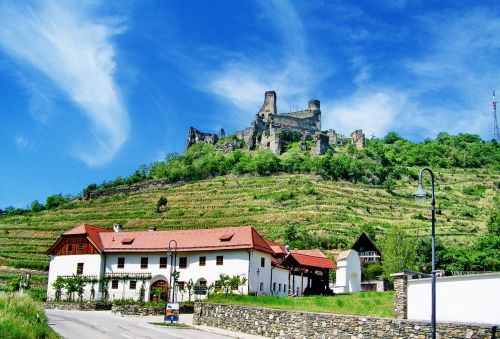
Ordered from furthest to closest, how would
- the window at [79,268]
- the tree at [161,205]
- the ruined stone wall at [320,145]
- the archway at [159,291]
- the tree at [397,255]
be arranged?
the ruined stone wall at [320,145], the tree at [161,205], the tree at [397,255], the window at [79,268], the archway at [159,291]

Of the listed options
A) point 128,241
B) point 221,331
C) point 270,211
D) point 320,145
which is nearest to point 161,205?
point 270,211

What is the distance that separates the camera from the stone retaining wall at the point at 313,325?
1861cm

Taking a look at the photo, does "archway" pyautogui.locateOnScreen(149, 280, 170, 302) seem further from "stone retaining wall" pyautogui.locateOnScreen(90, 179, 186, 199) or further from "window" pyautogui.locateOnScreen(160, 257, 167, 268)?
"stone retaining wall" pyautogui.locateOnScreen(90, 179, 186, 199)

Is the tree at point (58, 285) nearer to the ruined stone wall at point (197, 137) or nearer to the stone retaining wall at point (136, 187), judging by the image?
the stone retaining wall at point (136, 187)

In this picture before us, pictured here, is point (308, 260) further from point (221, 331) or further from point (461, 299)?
point (461, 299)

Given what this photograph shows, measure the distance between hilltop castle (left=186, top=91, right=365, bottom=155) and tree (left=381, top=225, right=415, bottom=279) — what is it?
264 ft

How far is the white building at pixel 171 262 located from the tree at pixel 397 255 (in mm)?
8524

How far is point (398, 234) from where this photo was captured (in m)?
61.1

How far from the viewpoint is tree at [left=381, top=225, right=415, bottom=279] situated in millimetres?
57125

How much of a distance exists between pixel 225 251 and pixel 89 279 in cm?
1380

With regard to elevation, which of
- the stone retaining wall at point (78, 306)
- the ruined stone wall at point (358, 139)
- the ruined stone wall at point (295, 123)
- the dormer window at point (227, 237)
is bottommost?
the stone retaining wall at point (78, 306)

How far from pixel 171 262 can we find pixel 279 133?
10700 cm

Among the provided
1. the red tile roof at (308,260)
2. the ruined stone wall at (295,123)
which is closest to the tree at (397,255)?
the red tile roof at (308,260)

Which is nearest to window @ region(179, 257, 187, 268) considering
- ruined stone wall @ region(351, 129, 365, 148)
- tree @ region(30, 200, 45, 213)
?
tree @ region(30, 200, 45, 213)
